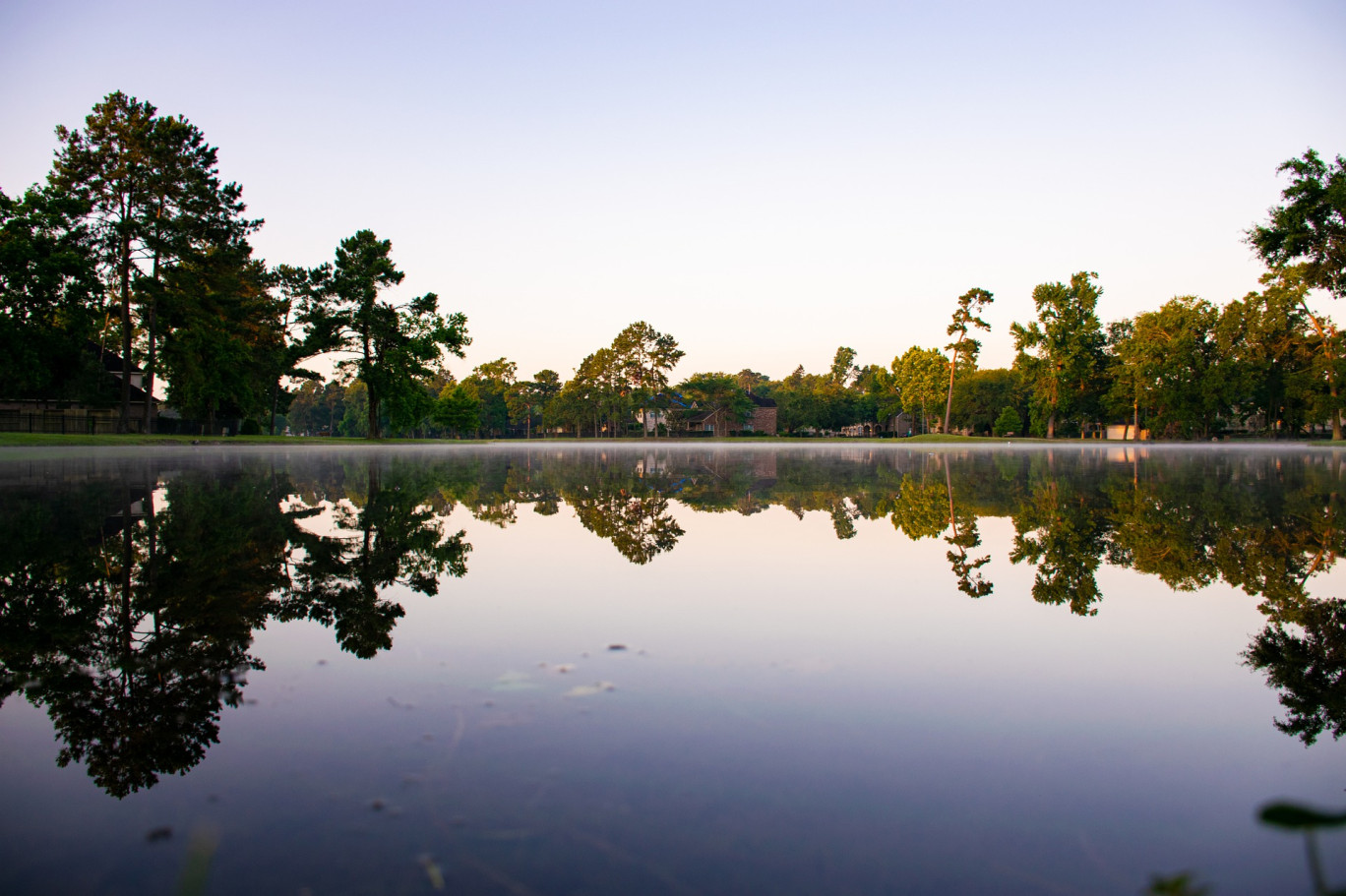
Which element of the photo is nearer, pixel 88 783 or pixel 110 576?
pixel 88 783

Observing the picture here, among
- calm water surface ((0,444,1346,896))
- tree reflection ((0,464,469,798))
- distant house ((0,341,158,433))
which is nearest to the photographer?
calm water surface ((0,444,1346,896))

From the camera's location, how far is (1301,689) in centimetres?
338

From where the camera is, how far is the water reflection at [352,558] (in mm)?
3250

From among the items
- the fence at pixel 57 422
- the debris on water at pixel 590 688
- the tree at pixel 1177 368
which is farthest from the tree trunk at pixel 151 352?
the tree at pixel 1177 368

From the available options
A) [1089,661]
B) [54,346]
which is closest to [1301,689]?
[1089,661]

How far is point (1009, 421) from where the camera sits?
9138 cm

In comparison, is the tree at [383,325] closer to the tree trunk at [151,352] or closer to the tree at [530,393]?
the tree trunk at [151,352]

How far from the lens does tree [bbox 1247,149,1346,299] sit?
29969 millimetres

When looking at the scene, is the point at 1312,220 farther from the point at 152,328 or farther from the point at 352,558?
the point at 152,328

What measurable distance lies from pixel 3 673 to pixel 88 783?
1.65 metres

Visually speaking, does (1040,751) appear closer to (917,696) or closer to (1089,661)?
(917,696)

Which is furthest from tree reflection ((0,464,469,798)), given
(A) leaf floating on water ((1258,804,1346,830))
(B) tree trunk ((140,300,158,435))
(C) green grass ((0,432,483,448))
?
(B) tree trunk ((140,300,158,435))

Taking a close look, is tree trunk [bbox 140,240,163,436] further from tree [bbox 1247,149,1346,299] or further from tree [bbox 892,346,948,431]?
tree [bbox 892,346,948,431]

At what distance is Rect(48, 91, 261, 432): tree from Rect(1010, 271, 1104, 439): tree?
72.6 metres
